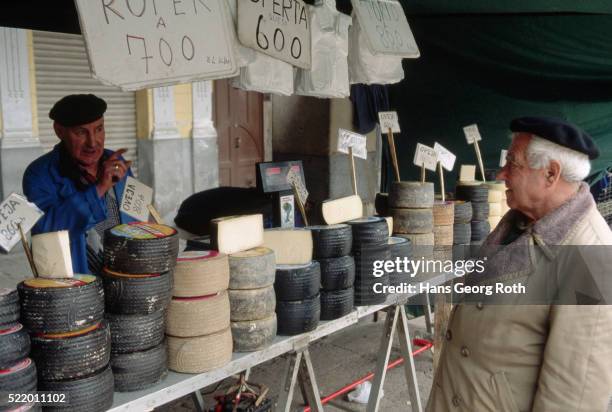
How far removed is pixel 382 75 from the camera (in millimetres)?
3383

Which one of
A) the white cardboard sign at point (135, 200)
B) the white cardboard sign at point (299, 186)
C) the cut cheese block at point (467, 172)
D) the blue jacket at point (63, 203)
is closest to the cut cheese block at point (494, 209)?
the cut cheese block at point (467, 172)

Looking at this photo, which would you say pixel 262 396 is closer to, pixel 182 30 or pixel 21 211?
pixel 21 211

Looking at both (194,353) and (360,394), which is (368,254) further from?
(360,394)

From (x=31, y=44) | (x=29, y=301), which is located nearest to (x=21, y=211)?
(x=29, y=301)

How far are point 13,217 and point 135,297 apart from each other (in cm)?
45

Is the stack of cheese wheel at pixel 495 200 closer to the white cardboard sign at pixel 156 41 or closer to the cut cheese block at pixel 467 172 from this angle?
the cut cheese block at pixel 467 172

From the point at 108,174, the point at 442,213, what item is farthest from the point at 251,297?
the point at 442,213

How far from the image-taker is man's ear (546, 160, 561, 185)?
180cm

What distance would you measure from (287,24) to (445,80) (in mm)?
2147

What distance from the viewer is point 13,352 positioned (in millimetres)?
1641

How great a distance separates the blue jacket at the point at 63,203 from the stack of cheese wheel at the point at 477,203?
218cm

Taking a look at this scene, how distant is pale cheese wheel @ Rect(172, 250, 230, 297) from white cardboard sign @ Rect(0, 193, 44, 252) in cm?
50

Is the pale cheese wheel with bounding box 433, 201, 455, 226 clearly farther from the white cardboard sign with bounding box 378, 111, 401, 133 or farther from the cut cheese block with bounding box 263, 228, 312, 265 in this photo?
the cut cheese block with bounding box 263, 228, 312, 265

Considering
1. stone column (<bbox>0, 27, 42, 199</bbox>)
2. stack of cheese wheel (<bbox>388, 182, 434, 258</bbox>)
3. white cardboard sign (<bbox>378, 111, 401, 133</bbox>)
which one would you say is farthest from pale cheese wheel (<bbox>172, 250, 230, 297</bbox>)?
stone column (<bbox>0, 27, 42, 199</bbox>)
